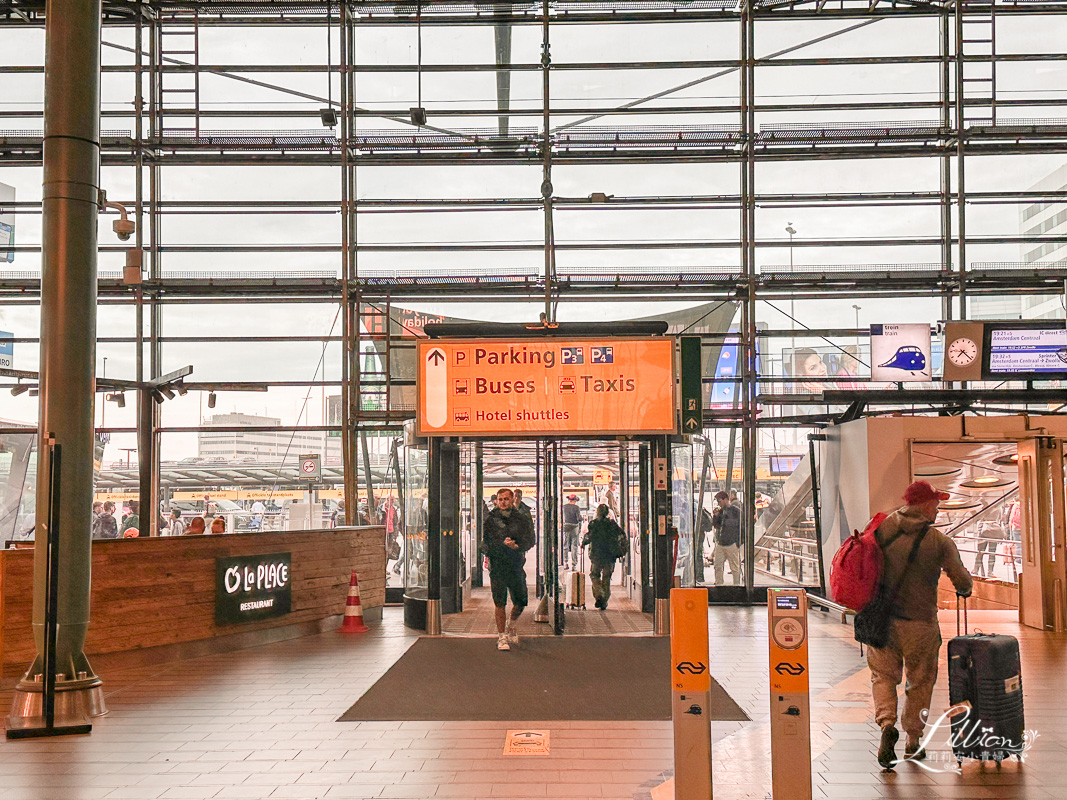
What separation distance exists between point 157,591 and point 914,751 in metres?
6.77

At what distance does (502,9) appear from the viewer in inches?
581

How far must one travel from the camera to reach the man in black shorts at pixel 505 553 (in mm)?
10000

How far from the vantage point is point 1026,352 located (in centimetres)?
1239

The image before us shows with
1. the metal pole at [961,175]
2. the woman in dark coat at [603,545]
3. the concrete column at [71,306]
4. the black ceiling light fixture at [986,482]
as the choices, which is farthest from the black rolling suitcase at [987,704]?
the metal pole at [961,175]

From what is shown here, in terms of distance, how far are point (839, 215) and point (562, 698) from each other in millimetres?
9711

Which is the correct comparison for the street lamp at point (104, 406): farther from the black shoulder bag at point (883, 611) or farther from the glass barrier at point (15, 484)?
the black shoulder bag at point (883, 611)

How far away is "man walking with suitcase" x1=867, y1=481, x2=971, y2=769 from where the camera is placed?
223 inches

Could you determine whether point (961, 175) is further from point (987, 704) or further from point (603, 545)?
point (987, 704)

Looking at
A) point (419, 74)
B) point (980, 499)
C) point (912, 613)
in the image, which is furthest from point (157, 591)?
point (980, 499)

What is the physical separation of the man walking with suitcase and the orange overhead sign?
5.31m

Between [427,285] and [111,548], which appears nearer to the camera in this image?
[111,548]

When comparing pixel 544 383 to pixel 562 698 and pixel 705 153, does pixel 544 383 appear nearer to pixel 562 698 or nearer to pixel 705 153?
pixel 562 698

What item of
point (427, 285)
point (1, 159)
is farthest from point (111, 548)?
point (1, 159)

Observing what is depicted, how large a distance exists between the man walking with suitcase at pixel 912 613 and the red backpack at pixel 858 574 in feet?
0.27
